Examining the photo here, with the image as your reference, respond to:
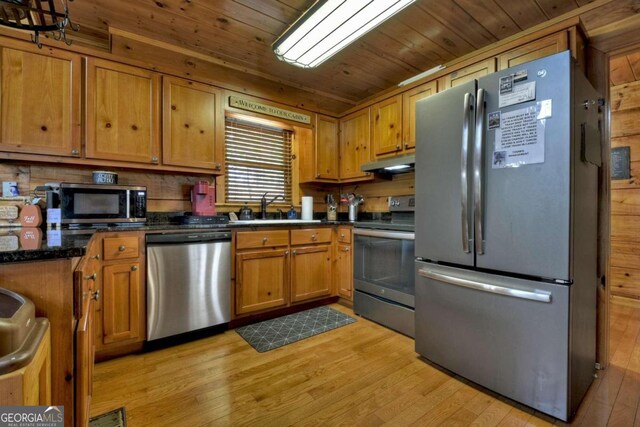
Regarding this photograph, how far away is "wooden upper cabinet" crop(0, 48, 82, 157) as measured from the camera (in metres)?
1.98

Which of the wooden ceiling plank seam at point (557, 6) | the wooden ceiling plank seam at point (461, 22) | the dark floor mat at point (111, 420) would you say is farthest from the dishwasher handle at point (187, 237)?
the wooden ceiling plank seam at point (557, 6)

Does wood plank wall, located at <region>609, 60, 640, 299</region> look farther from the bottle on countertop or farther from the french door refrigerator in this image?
the bottle on countertop

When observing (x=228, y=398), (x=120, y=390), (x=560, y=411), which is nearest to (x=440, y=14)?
(x=560, y=411)

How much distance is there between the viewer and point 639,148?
3.17m

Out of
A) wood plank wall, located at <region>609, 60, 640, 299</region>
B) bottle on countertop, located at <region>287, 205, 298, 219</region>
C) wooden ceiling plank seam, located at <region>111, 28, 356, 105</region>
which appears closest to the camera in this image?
wooden ceiling plank seam, located at <region>111, 28, 356, 105</region>

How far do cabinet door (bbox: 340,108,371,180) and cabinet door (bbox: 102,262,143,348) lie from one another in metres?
2.36

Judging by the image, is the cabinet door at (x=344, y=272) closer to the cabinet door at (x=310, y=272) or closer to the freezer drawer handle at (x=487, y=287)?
the cabinet door at (x=310, y=272)

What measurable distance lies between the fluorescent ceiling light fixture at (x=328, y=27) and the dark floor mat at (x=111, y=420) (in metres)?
2.56

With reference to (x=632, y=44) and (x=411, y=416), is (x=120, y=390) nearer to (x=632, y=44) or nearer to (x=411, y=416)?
(x=411, y=416)

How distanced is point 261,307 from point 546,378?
205cm

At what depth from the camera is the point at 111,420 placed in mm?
1459

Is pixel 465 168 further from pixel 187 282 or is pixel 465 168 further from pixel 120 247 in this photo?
pixel 120 247

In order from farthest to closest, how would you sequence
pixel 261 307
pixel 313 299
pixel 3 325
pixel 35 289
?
pixel 313 299, pixel 261 307, pixel 35 289, pixel 3 325

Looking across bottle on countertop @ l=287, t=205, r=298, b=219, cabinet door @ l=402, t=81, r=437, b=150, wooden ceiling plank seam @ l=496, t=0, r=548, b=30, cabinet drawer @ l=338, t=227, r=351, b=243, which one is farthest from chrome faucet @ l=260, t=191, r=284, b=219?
wooden ceiling plank seam @ l=496, t=0, r=548, b=30
